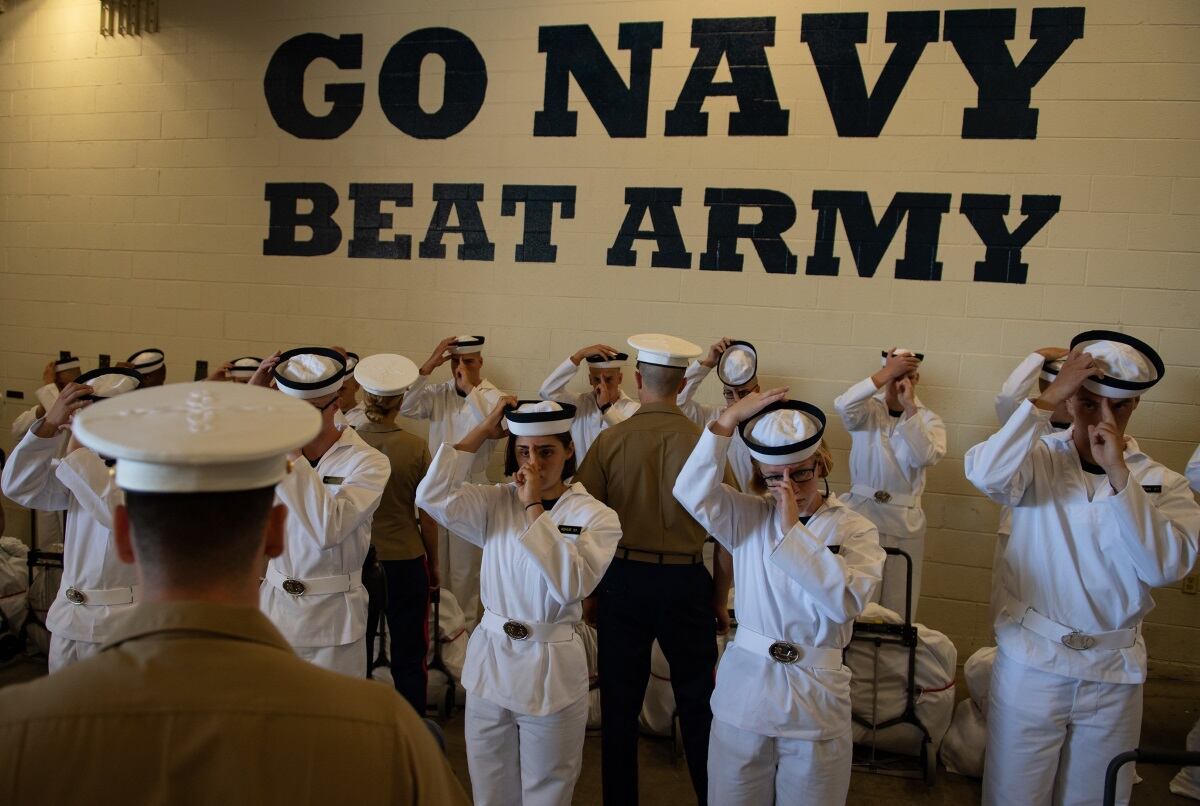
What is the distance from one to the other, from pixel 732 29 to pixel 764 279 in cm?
154

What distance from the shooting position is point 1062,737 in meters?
3.07

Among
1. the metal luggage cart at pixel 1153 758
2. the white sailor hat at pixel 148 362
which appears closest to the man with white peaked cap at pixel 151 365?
the white sailor hat at pixel 148 362

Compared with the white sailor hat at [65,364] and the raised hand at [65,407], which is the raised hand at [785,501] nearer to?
the raised hand at [65,407]

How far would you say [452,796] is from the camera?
1268 mm

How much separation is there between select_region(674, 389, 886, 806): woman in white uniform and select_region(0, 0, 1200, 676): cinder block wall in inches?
106

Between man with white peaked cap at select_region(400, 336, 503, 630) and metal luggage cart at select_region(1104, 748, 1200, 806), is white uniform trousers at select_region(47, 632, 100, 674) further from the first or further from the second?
metal luggage cart at select_region(1104, 748, 1200, 806)

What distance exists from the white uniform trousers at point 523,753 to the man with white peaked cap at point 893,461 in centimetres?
257

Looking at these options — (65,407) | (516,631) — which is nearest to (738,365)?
(516,631)

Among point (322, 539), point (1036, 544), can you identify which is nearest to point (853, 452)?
Result: point (1036, 544)

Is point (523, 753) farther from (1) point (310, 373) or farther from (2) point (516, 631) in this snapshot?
(1) point (310, 373)

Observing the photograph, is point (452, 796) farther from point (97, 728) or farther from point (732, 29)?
point (732, 29)

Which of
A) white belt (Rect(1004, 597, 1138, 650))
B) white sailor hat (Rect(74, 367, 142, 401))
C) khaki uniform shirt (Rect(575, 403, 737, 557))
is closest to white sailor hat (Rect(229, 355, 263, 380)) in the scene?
white sailor hat (Rect(74, 367, 142, 401))

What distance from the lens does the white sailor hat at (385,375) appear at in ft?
13.2

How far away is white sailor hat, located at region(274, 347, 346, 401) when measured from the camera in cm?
335
